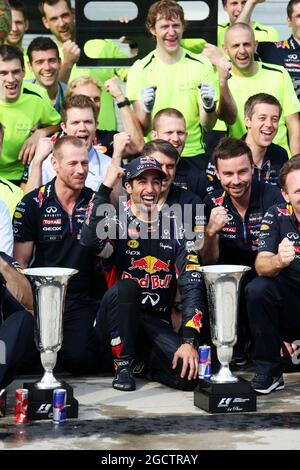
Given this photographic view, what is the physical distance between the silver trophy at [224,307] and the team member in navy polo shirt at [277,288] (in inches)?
17.3

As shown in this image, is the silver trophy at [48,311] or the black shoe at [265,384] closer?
the silver trophy at [48,311]

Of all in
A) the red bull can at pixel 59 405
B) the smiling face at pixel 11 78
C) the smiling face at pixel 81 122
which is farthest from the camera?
the smiling face at pixel 11 78

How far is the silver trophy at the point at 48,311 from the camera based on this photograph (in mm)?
5930

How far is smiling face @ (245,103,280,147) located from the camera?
26.8ft

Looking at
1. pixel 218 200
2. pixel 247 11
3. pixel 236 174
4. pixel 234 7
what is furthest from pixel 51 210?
pixel 234 7

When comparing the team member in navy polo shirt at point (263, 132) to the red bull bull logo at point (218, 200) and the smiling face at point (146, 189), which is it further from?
the smiling face at point (146, 189)

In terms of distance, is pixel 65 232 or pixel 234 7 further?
pixel 234 7

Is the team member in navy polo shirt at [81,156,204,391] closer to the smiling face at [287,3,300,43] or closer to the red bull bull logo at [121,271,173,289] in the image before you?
the red bull bull logo at [121,271,173,289]

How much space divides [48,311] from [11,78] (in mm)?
2948

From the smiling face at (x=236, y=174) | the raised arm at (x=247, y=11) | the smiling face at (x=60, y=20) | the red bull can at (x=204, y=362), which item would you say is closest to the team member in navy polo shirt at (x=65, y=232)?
the smiling face at (x=236, y=174)

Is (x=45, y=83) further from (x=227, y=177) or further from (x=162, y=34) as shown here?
(x=227, y=177)

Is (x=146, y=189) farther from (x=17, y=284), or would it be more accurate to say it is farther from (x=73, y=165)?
(x=17, y=284)

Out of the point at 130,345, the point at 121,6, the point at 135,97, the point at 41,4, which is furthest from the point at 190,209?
the point at 121,6

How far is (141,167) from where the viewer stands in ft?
22.8
